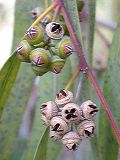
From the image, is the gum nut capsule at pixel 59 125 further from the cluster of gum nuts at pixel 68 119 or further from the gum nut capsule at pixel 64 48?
the gum nut capsule at pixel 64 48

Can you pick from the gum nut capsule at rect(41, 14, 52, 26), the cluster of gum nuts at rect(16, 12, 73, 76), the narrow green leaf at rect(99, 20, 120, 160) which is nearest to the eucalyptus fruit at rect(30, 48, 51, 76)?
the cluster of gum nuts at rect(16, 12, 73, 76)

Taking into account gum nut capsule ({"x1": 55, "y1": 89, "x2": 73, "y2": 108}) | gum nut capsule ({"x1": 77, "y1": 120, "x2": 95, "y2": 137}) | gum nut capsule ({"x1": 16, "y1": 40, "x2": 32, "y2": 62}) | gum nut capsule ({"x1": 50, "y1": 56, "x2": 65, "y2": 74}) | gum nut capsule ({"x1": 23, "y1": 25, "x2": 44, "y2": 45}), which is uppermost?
gum nut capsule ({"x1": 23, "y1": 25, "x2": 44, "y2": 45})

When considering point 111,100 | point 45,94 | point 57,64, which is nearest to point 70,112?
point 57,64

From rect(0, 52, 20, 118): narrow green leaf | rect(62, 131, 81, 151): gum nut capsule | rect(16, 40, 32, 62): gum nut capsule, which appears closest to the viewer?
rect(62, 131, 81, 151): gum nut capsule

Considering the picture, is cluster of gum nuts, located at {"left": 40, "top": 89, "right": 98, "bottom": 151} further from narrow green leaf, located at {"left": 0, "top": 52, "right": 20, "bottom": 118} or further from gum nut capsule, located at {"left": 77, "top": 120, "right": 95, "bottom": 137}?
narrow green leaf, located at {"left": 0, "top": 52, "right": 20, "bottom": 118}

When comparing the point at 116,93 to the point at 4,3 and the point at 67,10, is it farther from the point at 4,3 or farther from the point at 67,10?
the point at 4,3

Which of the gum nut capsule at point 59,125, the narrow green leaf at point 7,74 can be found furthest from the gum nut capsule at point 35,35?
the gum nut capsule at point 59,125

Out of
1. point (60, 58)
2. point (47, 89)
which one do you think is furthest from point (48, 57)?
point (47, 89)
